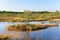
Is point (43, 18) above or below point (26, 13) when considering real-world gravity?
below

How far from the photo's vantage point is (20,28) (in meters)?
17.3

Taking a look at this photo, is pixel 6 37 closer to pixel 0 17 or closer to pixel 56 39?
pixel 56 39

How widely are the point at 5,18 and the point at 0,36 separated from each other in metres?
17.5

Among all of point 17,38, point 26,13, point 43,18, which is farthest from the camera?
point 43,18

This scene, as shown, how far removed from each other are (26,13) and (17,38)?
1055 centimetres

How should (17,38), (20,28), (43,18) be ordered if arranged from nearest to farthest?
(17,38) → (20,28) → (43,18)

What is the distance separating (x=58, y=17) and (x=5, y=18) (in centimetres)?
986

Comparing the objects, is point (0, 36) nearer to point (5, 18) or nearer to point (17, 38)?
point (17, 38)

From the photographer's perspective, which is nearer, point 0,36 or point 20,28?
point 0,36

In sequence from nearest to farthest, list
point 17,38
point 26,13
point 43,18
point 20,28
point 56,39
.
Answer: point 17,38 → point 56,39 → point 20,28 → point 26,13 → point 43,18

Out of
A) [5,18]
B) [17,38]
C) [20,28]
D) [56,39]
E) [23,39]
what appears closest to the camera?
[23,39]

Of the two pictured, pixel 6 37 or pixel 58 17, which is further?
pixel 58 17

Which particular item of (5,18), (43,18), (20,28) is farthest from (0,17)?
(20,28)

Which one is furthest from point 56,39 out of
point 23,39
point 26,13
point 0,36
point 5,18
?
point 5,18
